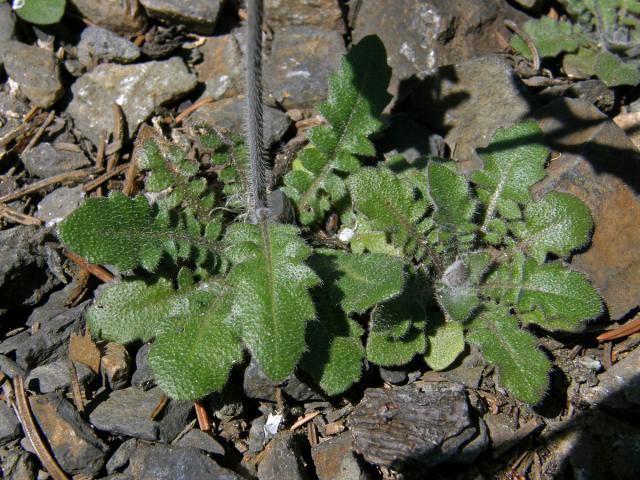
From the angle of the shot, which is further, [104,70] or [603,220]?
[104,70]

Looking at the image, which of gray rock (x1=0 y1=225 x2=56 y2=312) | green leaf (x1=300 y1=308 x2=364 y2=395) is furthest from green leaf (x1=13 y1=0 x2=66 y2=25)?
green leaf (x1=300 y1=308 x2=364 y2=395)

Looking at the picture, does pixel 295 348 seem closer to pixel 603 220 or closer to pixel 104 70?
pixel 603 220

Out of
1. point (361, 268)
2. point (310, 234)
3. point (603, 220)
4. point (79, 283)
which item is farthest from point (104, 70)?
point (603, 220)

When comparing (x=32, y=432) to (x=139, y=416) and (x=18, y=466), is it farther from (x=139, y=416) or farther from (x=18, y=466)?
(x=139, y=416)

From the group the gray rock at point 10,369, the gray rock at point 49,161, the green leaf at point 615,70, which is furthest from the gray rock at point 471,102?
the gray rock at point 10,369

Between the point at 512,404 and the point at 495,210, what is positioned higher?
the point at 495,210

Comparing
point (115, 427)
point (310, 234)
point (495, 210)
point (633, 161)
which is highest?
point (633, 161)

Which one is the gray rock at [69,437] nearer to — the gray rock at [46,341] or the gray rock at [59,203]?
the gray rock at [46,341]

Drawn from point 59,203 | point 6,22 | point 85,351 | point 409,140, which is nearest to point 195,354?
point 85,351
